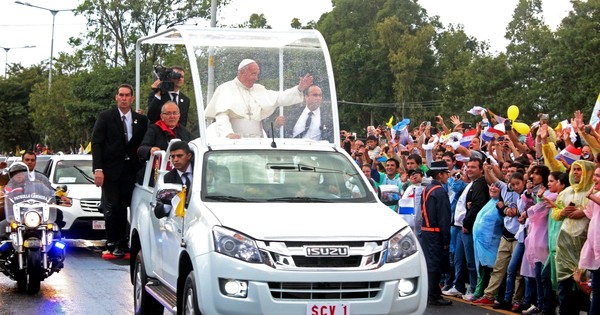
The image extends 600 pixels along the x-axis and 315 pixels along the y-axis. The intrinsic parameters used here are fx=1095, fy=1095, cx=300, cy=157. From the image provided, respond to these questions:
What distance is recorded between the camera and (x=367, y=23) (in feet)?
328

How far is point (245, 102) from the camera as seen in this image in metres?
11.6

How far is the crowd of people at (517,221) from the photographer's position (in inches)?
456

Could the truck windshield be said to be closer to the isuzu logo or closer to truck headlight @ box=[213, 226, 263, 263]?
truck headlight @ box=[213, 226, 263, 263]

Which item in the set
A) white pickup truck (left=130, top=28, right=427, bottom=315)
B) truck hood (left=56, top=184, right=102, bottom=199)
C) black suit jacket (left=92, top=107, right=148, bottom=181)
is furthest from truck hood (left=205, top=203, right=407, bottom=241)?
truck hood (left=56, top=184, right=102, bottom=199)

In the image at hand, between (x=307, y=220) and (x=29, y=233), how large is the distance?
5842 millimetres

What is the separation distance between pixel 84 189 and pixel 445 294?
27.3 ft

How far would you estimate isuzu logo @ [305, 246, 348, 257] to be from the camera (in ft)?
27.0

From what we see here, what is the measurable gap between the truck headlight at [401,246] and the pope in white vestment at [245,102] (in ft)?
9.14

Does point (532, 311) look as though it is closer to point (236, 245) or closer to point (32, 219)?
point (236, 245)

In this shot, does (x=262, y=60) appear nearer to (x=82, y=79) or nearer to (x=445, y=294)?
(x=445, y=294)

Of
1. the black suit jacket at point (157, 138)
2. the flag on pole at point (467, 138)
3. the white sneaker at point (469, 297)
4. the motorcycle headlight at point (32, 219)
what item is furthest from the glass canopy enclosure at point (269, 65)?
the flag on pole at point (467, 138)

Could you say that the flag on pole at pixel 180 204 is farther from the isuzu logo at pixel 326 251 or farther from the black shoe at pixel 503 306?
the black shoe at pixel 503 306

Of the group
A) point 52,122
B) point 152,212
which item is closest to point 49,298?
point 152,212

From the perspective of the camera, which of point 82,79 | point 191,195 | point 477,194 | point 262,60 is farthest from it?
point 82,79
